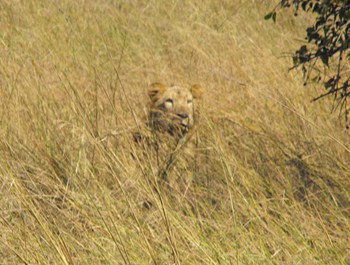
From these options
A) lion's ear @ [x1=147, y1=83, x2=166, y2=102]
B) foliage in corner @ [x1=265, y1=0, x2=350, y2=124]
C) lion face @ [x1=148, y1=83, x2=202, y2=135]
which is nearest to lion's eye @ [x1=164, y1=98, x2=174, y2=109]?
lion face @ [x1=148, y1=83, x2=202, y2=135]

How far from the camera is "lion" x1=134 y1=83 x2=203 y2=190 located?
4281 mm

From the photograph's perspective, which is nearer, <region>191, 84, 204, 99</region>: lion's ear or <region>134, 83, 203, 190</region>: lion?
<region>134, 83, 203, 190</region>: lion

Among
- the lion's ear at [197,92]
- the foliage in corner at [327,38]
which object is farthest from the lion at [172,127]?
the foliage in corner at [327,38]

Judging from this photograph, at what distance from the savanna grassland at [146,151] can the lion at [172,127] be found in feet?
0.24

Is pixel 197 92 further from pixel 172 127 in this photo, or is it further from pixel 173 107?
pixel 172 127

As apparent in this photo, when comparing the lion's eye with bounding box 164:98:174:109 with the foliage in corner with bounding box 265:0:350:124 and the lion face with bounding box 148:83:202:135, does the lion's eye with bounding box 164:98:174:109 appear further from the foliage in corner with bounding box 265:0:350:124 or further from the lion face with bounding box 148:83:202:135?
the foliage in corner with bounding box 265:0:350:124

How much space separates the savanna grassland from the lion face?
5.2 inches

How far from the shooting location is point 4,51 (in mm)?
5539

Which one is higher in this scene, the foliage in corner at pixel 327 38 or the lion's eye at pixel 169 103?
the foliage in corner at pixel 327 38

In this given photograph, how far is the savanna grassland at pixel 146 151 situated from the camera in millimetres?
2805

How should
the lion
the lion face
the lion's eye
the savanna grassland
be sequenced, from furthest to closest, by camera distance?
1. the lion's eye
2. the lion face
3. the lion
4. the savanna grassland

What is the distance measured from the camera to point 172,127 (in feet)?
15.4

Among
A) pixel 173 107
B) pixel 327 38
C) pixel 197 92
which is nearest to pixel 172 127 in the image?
pixel 173 107

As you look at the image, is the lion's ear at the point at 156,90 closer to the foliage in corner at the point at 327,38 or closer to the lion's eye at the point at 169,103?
the lion's eye at the point at 169,103
